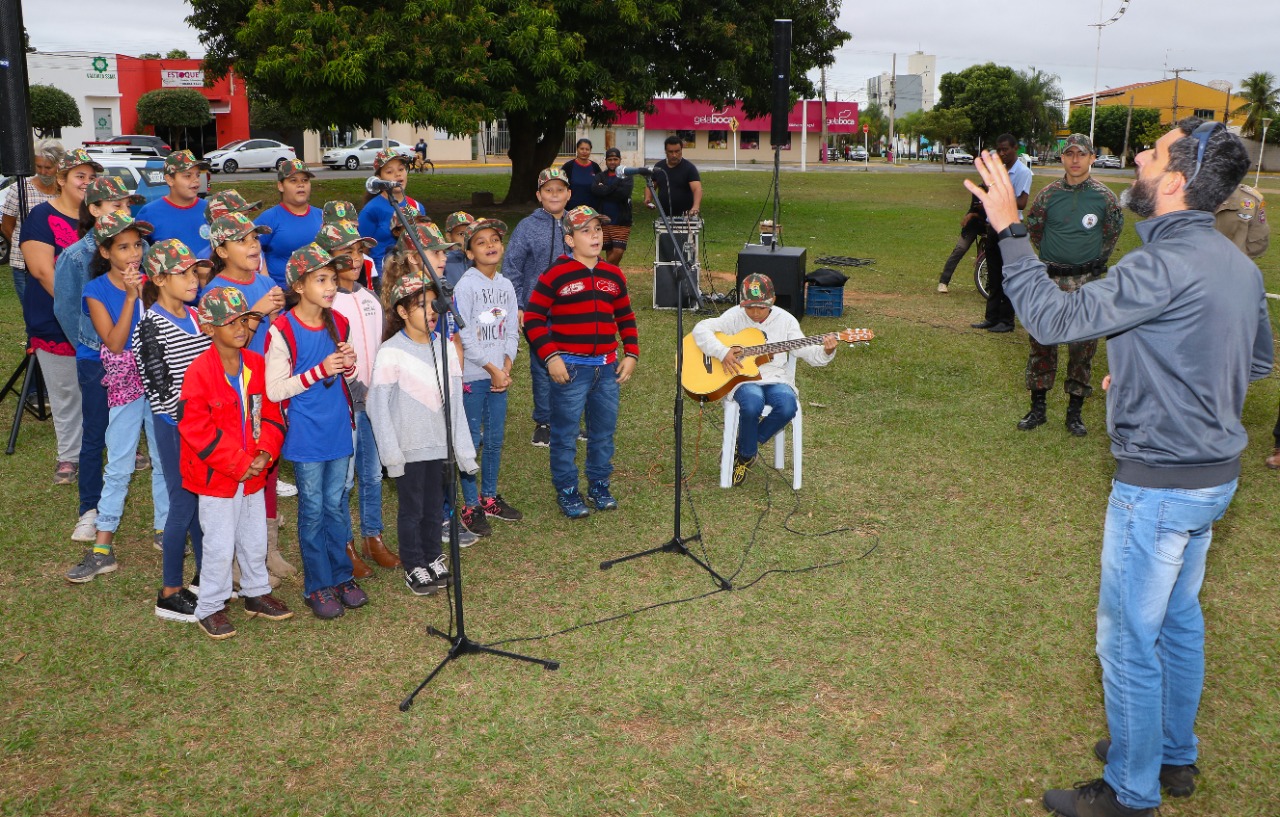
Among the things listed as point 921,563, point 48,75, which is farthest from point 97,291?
point 48,75

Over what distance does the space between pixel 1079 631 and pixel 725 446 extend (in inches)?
107

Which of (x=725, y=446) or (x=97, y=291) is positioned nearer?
(x=97, y=291)

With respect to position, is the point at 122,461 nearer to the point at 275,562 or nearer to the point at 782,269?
the point at 275,562

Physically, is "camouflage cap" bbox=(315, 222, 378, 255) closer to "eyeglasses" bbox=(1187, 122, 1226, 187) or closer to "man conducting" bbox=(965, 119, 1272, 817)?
"man conducting" bbox=(965, 119, 1272, 817)

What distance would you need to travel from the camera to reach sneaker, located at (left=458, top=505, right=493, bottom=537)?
6109 millimetres

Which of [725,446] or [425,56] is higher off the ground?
[425,56]

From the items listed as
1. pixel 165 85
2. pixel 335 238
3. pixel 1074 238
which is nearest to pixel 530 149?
pixel 1074 238

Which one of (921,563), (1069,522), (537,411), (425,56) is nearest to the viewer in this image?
(921,563)

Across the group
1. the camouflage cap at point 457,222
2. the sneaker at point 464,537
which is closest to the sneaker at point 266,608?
the sneaker at point 464,537

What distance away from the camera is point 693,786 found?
12.3ft

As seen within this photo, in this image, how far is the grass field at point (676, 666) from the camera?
12.4 ft

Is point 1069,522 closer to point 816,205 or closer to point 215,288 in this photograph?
point 215,288

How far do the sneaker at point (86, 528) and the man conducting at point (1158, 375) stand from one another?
531cm

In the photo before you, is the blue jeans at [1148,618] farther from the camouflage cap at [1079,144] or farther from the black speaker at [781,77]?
the black speaker at [781,77]
